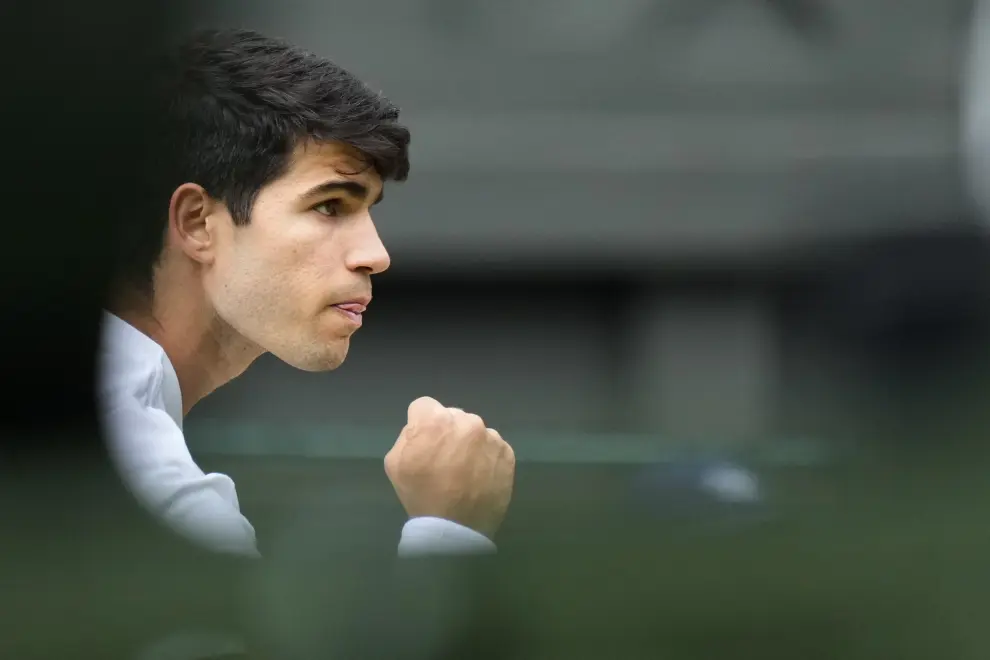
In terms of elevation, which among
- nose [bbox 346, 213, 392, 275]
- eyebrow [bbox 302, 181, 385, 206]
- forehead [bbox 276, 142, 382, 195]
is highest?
forehead [bbox 276, 142, 382, 195]

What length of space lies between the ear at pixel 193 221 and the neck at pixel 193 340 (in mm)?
48

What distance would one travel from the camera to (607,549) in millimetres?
916

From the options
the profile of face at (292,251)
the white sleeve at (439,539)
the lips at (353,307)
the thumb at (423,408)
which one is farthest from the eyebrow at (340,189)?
the white sleeve at (439,539)

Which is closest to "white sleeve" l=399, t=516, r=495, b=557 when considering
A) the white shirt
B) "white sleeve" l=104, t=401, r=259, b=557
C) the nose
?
the white shirt

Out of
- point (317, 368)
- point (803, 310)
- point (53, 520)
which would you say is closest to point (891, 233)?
point (803, 310)

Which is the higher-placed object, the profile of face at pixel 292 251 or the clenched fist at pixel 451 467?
the profile of face at pixel 292 251

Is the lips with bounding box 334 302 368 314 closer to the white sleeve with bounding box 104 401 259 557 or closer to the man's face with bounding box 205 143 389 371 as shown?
the man's face with bounding box 205 143 389 371

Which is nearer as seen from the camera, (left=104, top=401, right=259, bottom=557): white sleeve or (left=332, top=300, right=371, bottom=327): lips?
(left=104, top=401, right=259, bottom=557): white sleeve

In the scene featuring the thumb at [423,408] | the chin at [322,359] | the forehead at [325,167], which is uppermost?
the forehead at [325,167]

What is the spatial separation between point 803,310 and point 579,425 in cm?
22

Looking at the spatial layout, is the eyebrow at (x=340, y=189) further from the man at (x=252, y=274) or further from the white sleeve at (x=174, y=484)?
the white sleeve at (x=174, y=484)

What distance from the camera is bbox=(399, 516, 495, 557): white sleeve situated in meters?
0.98

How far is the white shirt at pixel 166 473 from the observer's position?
0.97 m

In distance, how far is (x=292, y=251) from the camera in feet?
3.74
